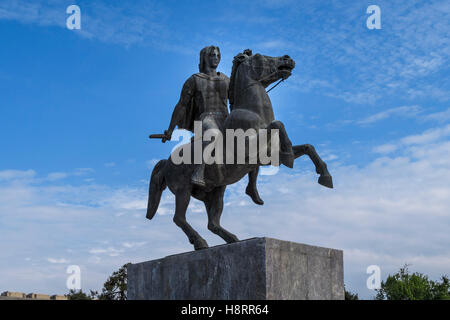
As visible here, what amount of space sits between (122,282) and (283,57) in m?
21.2

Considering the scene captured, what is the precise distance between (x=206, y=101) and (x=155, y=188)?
1.94 meters

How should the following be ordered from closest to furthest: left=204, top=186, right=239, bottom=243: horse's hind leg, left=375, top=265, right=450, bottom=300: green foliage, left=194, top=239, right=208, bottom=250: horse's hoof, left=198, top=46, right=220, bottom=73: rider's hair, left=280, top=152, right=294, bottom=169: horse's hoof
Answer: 1. left=280, top=152, right=294, bottom=169: horse's hoof
2. left=194, top=239, right=208, bottom=250: horse's hoof
3. left=204, top=186, right=239, bottom=243: horse's hind leg
4. left=198, top=46, right=220, bottom=73: rider's hair
5. left=375, top=265, right=450, bottom=300: green foliage

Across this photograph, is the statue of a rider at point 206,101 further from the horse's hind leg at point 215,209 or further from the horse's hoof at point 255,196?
the horse's hind leg at point 215,209

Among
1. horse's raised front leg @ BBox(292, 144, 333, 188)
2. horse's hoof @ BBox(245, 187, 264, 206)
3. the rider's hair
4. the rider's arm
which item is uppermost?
the rider's hair

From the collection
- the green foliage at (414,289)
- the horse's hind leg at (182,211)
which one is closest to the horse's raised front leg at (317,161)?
the horse's hind leg at (182,211)

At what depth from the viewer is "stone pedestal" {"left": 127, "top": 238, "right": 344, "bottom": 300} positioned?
6758 mm

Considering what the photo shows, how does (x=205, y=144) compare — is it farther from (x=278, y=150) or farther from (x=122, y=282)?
(x=122, y=282)

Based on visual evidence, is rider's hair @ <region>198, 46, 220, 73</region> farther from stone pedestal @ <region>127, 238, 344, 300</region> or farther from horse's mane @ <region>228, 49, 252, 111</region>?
stone pedestal @ <region>127, 238, 344, 300</region>

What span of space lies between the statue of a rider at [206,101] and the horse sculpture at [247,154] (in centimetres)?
40

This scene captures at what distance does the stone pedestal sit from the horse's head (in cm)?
298

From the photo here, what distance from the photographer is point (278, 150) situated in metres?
8.15

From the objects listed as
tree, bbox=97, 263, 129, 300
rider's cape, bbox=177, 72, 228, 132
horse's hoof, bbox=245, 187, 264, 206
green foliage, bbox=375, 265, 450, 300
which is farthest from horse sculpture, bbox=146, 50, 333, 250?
green foliage, bbox=375, 265, 450, 300

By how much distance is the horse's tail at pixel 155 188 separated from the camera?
10078mm
